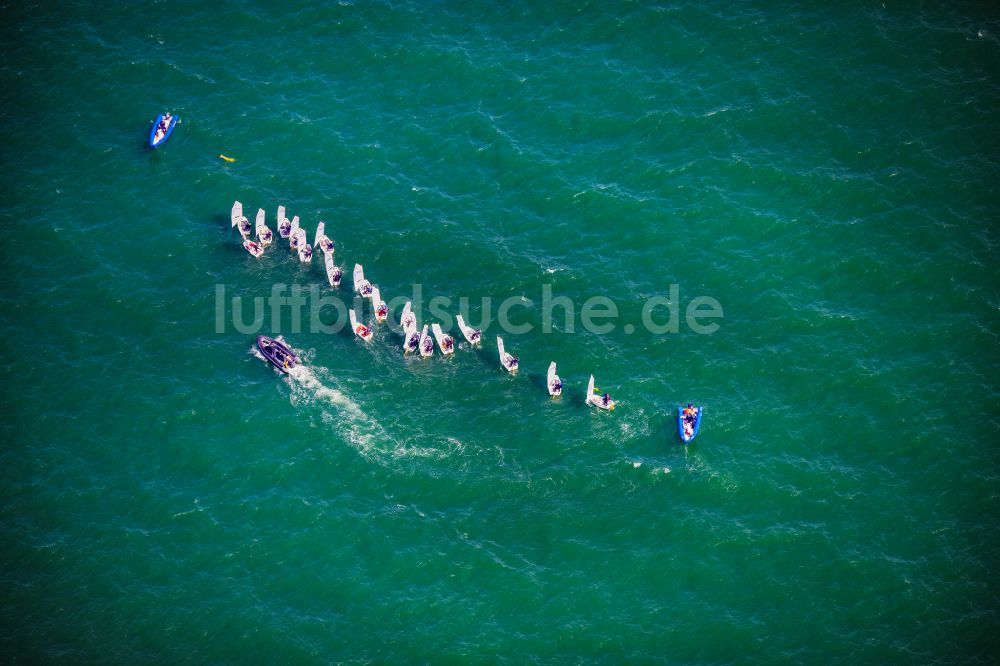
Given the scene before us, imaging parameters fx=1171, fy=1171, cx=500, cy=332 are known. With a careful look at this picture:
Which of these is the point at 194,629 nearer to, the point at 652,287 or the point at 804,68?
the point at 652,287

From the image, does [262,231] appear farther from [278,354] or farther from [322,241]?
[278,354]

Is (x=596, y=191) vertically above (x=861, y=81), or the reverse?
(x=861, y=81)

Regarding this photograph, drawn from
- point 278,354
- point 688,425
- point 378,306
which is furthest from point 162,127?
point 688,425

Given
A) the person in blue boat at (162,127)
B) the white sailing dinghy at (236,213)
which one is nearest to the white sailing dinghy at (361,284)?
the white sailing dinghy at (236,213)

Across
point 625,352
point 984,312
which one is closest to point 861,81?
point 984,312

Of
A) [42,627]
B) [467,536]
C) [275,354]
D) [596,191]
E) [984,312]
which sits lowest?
[42,627]
